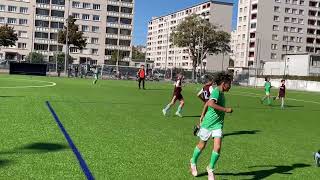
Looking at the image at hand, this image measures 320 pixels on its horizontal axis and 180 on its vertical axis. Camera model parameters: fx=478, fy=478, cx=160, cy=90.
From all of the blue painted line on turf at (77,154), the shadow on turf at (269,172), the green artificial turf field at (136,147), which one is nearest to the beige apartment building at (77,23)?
the green artificial turf field at (136,147)

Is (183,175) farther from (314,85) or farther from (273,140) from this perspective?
(314,85)

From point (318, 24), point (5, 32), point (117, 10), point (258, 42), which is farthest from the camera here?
point (318, 24)

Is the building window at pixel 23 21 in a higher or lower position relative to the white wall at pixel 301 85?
higher

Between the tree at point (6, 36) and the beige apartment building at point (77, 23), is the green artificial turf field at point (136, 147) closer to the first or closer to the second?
the tree at point (6, 36)

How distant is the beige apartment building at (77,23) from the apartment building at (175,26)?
43.8 ft

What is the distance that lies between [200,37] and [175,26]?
170 feet

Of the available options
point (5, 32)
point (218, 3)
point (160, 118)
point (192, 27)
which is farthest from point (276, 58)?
point (160, 118)

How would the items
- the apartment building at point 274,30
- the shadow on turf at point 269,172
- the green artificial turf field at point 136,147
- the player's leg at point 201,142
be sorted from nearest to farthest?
1. the player's leg at point 201,142
2. the green artificial turf field at point 136,147
3. the shadow on turf at point 269,172
4. the apartment building at point 274,30

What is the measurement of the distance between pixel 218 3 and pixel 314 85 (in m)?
77.8

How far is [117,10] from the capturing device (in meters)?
119

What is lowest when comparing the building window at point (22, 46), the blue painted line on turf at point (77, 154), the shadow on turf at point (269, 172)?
the shadow on turf at point (269, 172)

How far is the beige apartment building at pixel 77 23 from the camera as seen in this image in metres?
110

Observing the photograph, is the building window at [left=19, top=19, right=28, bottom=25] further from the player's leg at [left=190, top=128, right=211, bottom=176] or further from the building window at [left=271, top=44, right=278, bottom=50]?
the player's leg at [left=190, top=128, right=211, bottom=176]

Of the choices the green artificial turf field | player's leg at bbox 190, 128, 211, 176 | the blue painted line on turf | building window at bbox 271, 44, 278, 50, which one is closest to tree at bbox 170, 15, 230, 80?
building window at bbox 271, 44, 278, 50
